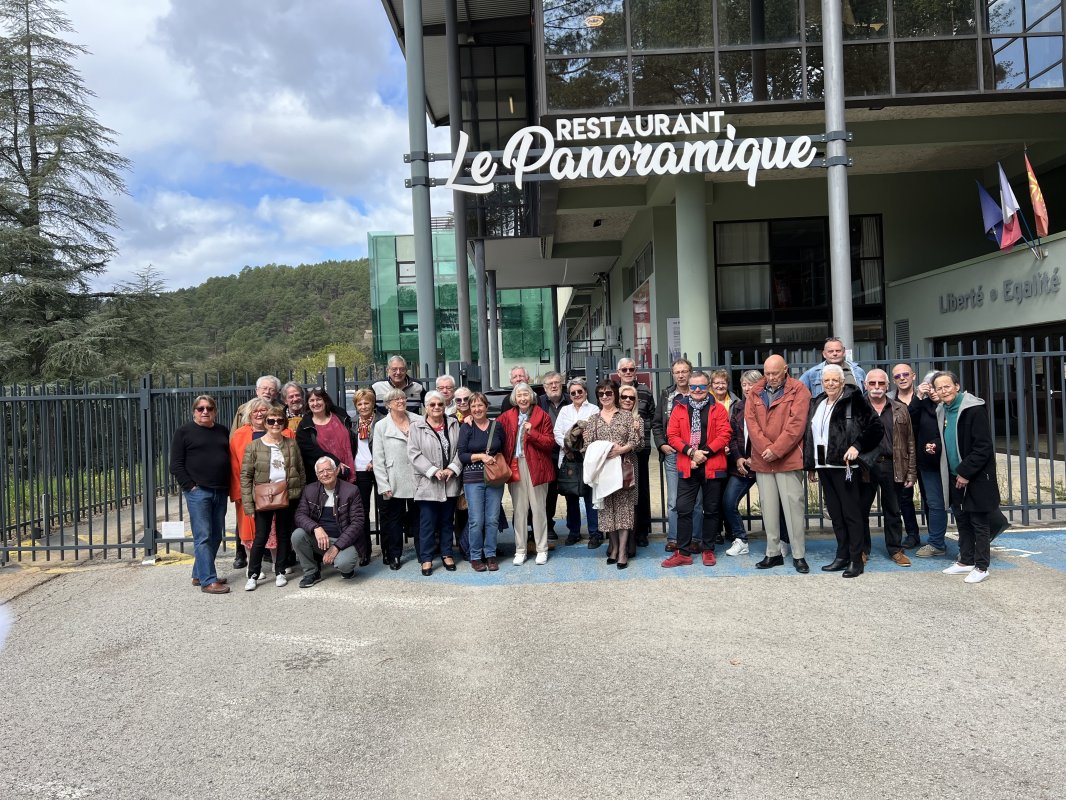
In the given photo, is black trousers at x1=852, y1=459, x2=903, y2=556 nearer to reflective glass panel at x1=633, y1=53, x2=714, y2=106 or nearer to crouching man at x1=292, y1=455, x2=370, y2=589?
crouching man at x1=292, y1=455, x2=370, y2=589

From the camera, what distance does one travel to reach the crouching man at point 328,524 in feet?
23.5

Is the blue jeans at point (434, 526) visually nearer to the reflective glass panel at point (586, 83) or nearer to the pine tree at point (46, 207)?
the reflective glass panel at point (586, 83)

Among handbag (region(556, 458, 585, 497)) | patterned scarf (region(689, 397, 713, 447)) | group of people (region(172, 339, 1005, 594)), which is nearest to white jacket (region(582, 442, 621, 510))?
group of people (region(172, 339, 1005, 594))

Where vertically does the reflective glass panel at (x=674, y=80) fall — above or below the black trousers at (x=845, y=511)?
above

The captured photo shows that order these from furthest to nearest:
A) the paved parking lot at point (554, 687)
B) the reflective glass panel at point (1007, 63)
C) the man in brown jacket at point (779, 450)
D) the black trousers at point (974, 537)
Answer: the reflective glass panel at point (1007, 63) < the man in brown jacket at point (779, 450) < the black trousers at point (974, 537) < the paved parking lot at point (554, 687)

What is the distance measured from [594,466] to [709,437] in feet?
3.63

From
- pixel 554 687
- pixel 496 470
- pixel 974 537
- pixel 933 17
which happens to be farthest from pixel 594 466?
pixel 933 17

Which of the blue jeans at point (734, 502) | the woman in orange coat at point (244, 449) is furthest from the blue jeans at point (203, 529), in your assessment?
the blue jeans at point (734, 502)

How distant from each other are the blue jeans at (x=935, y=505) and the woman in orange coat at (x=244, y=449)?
19.6ft

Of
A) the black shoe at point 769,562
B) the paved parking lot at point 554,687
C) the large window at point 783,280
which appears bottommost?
the paved parking lot at point 554,687

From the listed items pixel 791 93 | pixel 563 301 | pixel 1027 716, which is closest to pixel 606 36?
pixel 791 93

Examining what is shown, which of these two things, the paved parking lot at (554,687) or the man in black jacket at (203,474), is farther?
the man in black jacket at (203,474)

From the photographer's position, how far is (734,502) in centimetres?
783

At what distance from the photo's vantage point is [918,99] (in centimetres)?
1430
